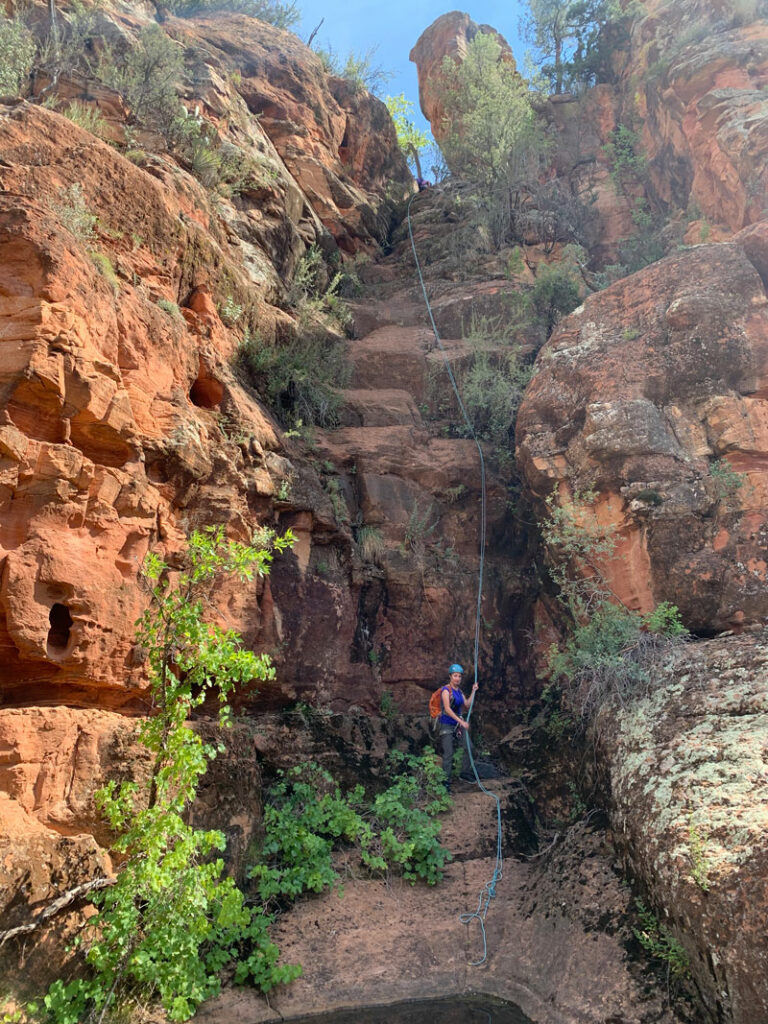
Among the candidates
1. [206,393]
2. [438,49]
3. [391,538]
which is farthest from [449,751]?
[438,49]

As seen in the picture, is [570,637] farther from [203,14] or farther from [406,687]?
[203,14]

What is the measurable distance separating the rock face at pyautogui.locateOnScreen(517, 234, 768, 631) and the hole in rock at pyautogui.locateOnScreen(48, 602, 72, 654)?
597 cm

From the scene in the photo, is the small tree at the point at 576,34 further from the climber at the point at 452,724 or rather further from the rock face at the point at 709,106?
the climber at the point at 452,724

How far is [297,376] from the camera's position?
10.3 m

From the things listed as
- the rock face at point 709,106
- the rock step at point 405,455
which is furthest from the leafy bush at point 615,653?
the rock face at point 709,106

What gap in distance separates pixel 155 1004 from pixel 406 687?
4458 millimetres

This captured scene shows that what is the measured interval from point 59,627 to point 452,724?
179 inches

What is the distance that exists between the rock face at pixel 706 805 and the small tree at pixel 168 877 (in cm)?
325

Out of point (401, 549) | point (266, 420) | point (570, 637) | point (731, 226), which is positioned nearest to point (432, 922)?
point (570, 637)

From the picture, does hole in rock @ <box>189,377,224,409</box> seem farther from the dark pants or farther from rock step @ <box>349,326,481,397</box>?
the dark pants

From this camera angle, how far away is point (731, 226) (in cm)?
1248

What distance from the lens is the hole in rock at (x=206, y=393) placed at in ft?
27.4

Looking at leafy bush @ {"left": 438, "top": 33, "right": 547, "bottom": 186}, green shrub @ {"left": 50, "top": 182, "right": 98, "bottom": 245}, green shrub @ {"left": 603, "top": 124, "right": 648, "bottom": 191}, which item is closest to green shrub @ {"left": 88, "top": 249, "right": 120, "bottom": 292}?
green shrub @ {"left": 50, "top": 182, "right": 98, "bottom": 245}

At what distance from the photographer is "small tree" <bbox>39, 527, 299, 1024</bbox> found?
16.1 ft
